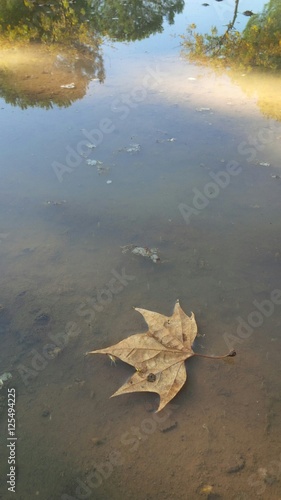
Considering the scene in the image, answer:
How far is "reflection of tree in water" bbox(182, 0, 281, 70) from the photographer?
605 cm

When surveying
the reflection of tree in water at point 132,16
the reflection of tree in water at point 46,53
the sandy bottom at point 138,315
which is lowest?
the sandy bottom at point 138,315

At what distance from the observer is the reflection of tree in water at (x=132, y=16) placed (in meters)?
7.59

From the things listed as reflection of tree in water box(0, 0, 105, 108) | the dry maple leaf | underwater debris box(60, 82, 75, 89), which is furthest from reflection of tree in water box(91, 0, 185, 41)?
the dry maple leaf

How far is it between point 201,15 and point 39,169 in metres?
6.92

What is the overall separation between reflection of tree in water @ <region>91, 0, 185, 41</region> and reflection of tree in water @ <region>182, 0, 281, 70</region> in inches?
42.2

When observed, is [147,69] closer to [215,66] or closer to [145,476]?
[215,66]

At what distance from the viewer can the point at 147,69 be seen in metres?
5.79

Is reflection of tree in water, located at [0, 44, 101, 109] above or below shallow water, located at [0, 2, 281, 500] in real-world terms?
above

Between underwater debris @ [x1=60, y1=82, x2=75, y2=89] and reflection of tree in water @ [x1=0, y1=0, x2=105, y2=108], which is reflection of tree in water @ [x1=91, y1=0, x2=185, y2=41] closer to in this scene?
reflection of tree in water @ [x1=0, y1=0, x2=105, y2=108]

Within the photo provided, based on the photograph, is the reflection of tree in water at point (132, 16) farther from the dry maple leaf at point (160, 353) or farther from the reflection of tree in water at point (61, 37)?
the dry maple leaf at point (160, 353)

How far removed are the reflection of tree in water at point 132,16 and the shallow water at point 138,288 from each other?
4.03m

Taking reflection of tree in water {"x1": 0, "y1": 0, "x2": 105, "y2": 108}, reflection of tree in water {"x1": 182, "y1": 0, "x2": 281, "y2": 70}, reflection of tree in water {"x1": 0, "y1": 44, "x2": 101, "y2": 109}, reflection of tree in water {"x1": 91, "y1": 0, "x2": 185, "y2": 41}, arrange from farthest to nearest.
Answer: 1. reflection of tree in water {"x1": 91, "y1": 0, "x2": 185, "y2": 41}
2. reflection of tree in water {"x1": 182, "y1": 0, "x2": 281, "y2": 70}
3. reflection of tree in water {"x1": 0, "y1": 0, "x2": 105, "y2": 108}
4. reflection of tree in water {"x1": 0, "y1": 44, "x2": 101, "y2": 109}

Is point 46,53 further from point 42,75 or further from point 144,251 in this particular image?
point 144,251

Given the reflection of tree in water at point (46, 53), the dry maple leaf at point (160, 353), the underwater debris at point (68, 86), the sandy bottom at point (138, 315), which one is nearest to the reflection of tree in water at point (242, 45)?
the reflection of tree in water at point (46, 53)
